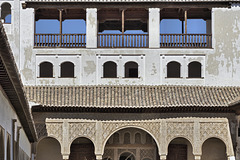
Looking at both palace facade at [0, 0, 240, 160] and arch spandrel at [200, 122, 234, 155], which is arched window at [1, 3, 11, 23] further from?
arch spandrel at [200, 122, 234, 155]

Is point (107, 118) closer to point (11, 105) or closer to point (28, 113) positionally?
point (28, 113)

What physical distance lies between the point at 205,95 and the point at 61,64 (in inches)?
308

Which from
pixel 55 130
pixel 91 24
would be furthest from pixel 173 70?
pixel 55 130

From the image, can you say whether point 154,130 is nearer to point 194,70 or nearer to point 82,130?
point 82,130

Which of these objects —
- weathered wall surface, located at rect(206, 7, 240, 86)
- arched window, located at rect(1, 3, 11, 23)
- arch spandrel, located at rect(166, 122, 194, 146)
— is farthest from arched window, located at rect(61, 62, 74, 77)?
weathered wall surface, located at rect(206, 7, 240, 86)

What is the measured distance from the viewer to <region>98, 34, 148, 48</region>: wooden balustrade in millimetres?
32062

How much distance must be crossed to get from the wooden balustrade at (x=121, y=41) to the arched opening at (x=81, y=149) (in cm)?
498

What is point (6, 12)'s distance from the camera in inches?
1305

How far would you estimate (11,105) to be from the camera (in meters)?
16.0

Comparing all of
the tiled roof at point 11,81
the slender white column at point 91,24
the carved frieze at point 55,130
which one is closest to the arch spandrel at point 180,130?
the carved frieze at point 55,130

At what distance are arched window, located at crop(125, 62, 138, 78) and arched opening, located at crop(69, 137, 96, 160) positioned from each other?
492 centimetres

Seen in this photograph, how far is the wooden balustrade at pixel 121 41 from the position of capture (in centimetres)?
3206

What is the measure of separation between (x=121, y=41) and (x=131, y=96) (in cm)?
350

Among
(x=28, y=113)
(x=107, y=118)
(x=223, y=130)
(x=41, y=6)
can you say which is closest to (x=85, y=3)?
(x=41, y=6)
